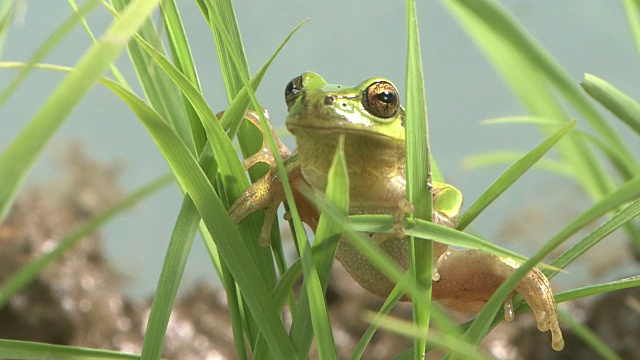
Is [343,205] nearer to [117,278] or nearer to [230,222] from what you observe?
[230,222]

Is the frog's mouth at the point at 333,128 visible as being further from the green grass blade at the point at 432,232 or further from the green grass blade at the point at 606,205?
the green grass blade at the point at 606,205

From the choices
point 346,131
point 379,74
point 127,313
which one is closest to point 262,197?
point 346,131

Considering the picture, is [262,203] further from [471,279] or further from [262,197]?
[471,279]

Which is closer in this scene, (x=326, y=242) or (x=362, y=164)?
(x=326, y=242)

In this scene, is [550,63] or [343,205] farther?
[550,63]

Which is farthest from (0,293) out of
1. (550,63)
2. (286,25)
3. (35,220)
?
(286,25)

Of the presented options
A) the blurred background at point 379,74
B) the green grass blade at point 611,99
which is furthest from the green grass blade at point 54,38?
the blurred background at point 379,74
